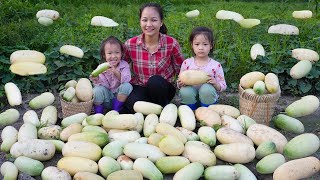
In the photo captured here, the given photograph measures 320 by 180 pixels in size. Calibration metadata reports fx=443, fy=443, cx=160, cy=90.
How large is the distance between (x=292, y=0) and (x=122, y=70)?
21.8ft

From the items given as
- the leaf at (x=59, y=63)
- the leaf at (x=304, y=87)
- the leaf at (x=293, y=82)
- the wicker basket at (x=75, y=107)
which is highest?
the leaf at (x=59, y=63)

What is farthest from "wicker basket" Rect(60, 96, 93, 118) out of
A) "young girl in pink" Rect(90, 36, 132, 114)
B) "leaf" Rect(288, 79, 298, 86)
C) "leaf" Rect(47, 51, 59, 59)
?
"leaf" Rect(288, 79, 298, 86)

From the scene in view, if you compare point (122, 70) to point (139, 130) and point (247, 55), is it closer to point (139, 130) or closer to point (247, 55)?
point (139, 130)

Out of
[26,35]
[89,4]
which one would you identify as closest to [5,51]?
[26,35]

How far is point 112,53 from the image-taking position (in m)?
4.02

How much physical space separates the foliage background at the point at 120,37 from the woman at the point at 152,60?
2.50 feet

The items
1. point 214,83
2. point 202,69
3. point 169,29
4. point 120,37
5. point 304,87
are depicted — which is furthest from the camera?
point 169,29

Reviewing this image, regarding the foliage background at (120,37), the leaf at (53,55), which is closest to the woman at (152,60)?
the foliage background at (120,37)

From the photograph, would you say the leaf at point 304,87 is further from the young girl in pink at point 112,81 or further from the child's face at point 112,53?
the child's face at point 112,53

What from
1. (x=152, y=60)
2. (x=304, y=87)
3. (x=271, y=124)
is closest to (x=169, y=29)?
(x=152, y=60)

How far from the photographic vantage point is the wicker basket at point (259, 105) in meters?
3.80

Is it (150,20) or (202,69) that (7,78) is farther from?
(202,69)

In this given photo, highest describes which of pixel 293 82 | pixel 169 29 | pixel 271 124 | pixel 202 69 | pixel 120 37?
pixel 169 29

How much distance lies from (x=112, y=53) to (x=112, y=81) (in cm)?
30
